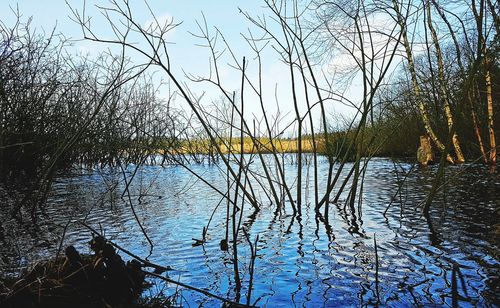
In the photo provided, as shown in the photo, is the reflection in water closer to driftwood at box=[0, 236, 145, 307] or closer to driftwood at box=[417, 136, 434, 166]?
driftwood at box=[0, 236, 145, 307]

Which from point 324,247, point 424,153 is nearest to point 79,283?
point 324,247

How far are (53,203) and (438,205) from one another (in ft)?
20.7

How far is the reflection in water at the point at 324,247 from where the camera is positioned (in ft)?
9.48

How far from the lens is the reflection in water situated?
114 inches

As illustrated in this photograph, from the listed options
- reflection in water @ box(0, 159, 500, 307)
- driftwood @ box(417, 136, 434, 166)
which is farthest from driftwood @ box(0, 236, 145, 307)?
driftwood @ box(417, 136, 434, 166)

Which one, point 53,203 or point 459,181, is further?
point 459,181

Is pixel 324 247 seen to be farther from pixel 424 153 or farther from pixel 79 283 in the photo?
pixel 424 153

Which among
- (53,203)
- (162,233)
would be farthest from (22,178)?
(162,233)

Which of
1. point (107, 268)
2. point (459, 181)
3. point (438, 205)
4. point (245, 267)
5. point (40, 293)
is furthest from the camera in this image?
point (459, 181)

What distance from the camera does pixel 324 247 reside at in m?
4.21

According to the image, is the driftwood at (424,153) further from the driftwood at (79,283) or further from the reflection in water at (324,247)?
the driftwood at (79,283)

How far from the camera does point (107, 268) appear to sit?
2.79m

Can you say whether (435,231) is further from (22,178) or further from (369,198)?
(22,178)

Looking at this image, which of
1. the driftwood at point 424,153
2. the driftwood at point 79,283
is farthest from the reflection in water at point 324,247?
the driftwood at point 424,153
